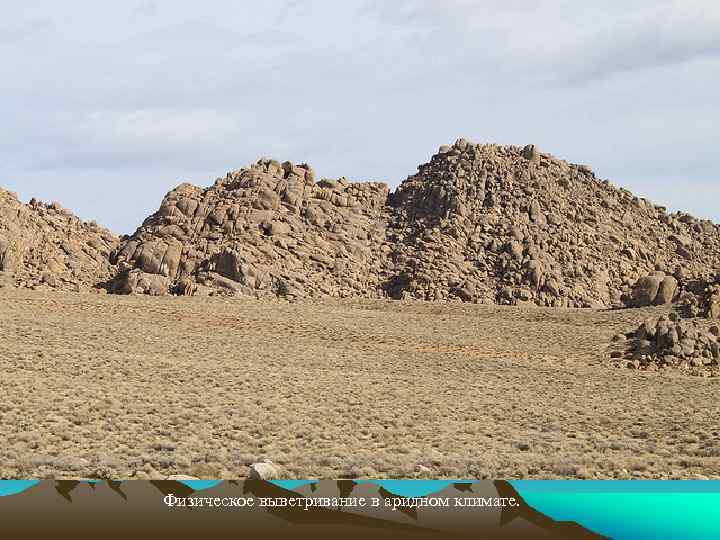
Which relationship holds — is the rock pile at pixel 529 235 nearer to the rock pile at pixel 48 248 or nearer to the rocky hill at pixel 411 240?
the rocky hill at pixel 411 240

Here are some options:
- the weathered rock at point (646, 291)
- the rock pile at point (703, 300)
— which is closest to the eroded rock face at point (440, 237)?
the weathered rock at point (646, 291)

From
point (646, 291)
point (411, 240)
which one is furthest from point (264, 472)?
point (411, 240)

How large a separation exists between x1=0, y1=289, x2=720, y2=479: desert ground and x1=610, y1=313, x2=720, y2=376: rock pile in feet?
5.37

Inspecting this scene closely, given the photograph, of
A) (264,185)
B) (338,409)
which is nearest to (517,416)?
(338,409)

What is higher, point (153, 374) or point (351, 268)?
point (351, 268)

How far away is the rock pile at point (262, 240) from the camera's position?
233 feet

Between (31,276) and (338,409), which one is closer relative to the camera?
(338,409)

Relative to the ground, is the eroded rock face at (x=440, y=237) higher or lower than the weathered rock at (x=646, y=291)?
higher

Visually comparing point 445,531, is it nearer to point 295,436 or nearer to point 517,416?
point 295,436

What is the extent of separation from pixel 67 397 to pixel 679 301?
Result: 46619mm

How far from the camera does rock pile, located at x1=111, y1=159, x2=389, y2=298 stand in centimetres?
7094

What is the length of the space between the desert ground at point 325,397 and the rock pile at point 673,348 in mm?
1637

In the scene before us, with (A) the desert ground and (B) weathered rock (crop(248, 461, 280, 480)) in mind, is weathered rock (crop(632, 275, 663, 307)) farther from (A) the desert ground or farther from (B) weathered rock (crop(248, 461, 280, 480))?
(B) weathered rock (crop(248, 461, 280, 480))

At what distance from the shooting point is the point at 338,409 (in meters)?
29.6
